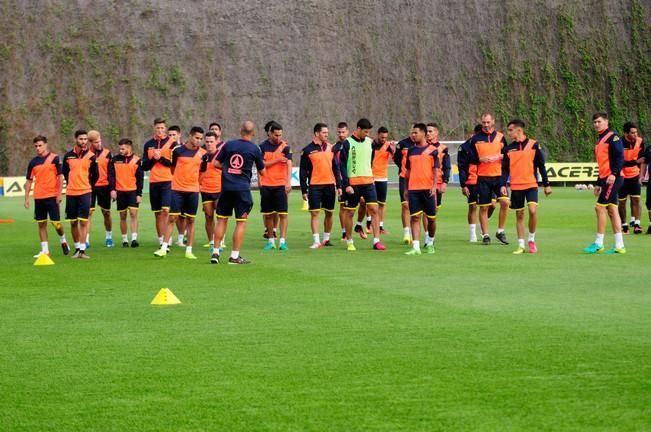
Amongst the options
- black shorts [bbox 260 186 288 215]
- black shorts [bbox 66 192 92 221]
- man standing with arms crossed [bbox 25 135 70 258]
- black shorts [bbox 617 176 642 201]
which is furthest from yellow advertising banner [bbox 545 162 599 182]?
man standing with arms crossed [bbox 25 135 70 258]

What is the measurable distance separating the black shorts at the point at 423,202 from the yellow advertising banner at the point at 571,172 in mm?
34035

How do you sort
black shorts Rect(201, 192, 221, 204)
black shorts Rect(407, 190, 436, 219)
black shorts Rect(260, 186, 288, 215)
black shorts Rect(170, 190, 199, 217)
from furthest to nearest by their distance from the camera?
1. black shorts Rect(260, 186, 288, 215)
2. black shorts Rect(201, 192, 221, 204)
3. black shorts Rect(170, 190, 199, 217)
4. black shorts Rect(407, 190, 436, 219)

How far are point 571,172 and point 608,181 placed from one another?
35.3 m

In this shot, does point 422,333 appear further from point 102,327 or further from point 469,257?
point 469,257

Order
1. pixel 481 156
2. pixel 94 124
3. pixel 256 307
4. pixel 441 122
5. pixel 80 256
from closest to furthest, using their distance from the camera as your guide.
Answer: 1. pixel 256 307
2. pixel 80 256
3. pixel 481 156
4. pixel 94 124
5. pixel 441 122

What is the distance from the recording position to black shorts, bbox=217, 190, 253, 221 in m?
16.6

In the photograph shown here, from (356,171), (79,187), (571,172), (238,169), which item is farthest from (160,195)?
(571,172)

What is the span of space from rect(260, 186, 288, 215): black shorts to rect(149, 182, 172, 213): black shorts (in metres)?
2.01

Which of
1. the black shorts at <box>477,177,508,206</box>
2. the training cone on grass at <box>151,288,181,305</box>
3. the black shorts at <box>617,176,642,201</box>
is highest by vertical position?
the black shorts at <box>477,177,508,206</box>

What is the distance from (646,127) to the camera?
6644cm

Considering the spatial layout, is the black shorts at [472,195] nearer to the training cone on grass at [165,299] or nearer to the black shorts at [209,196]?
the black shorts at [209,196]

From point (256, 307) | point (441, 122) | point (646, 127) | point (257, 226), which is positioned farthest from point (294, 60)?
point (256, 307)

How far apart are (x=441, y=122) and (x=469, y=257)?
162ft

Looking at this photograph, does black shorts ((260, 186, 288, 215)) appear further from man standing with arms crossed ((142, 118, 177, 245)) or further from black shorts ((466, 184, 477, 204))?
black shorts ((466, 184, 477, 204))
